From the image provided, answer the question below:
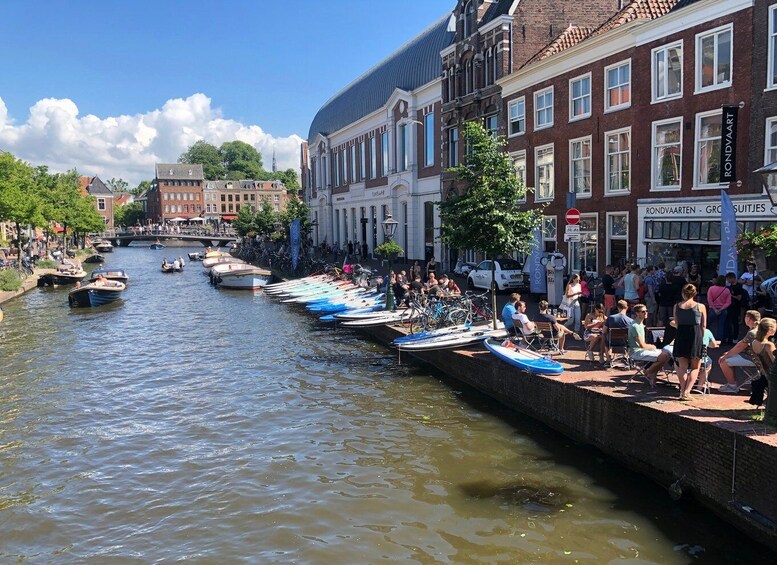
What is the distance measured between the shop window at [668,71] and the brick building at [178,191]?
129968mm

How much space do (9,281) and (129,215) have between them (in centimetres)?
13172

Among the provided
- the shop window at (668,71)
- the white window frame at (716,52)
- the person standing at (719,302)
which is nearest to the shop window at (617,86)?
the shop window at (668,71)

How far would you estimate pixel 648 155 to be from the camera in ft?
74.1

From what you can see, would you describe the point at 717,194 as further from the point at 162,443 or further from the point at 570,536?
the point at 162,443

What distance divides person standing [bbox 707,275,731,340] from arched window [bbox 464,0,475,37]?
23508 mm

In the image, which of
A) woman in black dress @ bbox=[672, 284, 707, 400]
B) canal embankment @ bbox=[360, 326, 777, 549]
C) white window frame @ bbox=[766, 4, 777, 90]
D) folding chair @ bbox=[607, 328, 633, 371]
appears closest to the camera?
canal embankment @ bbox=[360, 326, 777, 549]

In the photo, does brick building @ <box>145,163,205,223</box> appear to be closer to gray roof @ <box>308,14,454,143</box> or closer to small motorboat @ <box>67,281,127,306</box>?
gray roof @ <box>308,14,454,143</box>

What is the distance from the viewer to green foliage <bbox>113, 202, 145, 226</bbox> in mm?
158625

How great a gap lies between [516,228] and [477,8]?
1933 cm

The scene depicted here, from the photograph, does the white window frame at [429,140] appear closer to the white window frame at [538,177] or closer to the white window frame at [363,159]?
the white window frame at [538,177]

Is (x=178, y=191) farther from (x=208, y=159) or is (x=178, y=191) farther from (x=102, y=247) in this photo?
(x=102, y=247)

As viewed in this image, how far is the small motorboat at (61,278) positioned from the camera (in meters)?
43.3

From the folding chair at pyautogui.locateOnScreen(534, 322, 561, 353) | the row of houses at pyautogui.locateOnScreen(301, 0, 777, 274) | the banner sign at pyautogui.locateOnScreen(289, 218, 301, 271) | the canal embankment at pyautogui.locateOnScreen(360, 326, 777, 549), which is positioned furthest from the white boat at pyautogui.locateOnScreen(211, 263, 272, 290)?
the canal embankment at pyautogui.locateOnScreen(360, 326, 777, 549)

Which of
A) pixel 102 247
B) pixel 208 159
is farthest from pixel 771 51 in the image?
pixel 208 159
